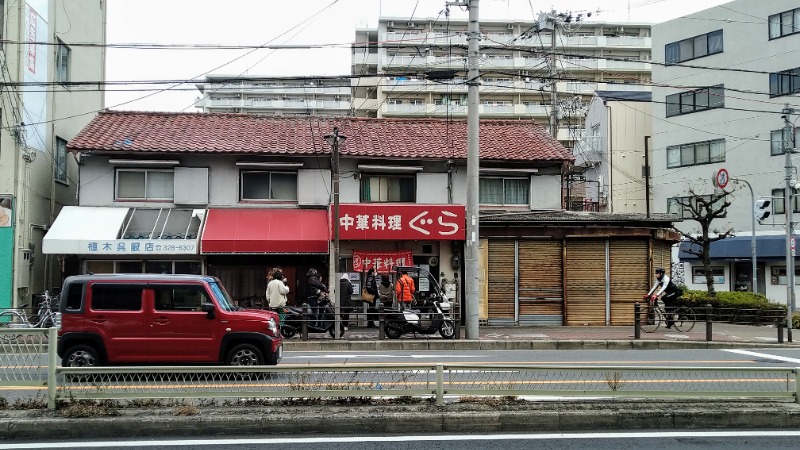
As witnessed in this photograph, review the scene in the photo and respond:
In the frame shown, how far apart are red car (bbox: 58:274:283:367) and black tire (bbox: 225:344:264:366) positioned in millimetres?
17

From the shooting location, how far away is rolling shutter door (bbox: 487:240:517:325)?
70.1 feet

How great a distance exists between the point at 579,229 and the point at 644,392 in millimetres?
13194

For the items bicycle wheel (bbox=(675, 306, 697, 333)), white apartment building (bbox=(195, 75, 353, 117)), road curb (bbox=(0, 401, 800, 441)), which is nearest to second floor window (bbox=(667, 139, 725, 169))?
bicycle wheel (bbox=(675, 306, 697, 333))

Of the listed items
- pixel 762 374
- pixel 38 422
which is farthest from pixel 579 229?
pixel 38 422

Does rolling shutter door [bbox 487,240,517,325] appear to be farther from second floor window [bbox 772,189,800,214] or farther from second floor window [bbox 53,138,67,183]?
second floor window [bbox 772,189,800,214]

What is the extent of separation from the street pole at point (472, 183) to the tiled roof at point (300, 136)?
4.77 metres

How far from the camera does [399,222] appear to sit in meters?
20.6

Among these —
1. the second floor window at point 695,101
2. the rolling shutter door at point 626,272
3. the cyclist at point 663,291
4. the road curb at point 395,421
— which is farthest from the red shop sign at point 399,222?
the second floor window at point 695,101

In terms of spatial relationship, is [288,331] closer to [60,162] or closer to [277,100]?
[60,162]

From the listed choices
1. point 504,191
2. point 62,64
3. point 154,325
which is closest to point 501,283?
point 504,191

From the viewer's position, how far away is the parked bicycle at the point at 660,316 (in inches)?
750

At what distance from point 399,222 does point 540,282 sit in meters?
4.86

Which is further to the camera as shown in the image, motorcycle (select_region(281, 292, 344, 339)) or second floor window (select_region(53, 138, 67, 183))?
second floor window (select_region(53, 138, 67, 183))

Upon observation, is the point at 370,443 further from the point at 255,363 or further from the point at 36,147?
the point at 36,147
